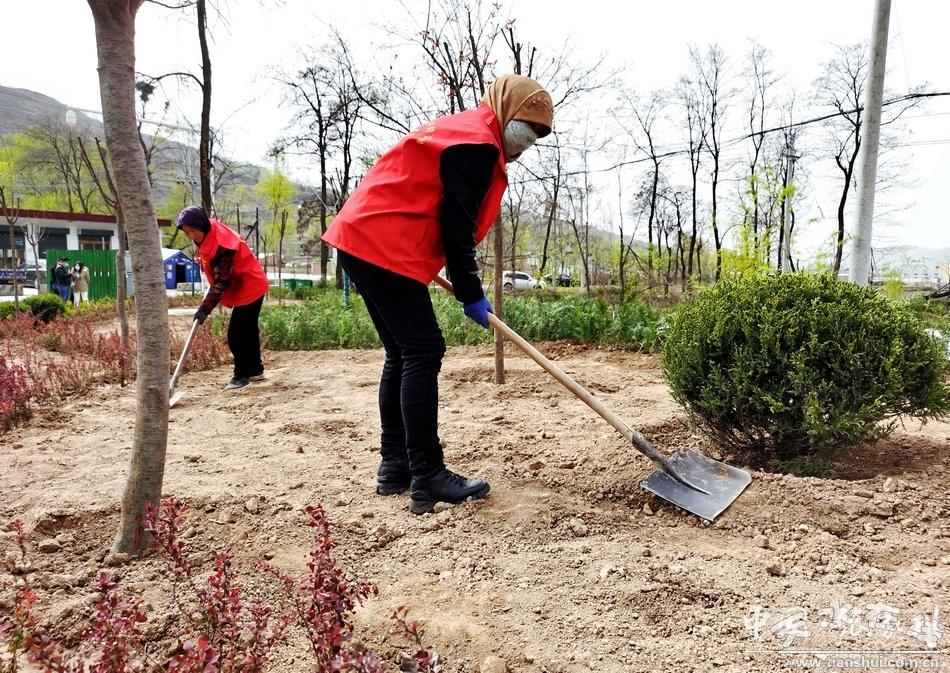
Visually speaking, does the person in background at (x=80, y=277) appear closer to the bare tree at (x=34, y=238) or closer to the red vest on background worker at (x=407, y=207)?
the bare tree at (x=34, y=238)

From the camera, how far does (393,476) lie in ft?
9.03

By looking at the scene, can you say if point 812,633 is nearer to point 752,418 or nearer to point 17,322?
point 752,418

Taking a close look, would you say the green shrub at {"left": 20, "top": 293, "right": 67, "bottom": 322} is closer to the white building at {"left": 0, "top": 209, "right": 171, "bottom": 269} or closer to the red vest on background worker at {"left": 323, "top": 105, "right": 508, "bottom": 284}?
the red vest on background worker at {"left": 323, "top": 105, "right": 508, "bottom": 284}

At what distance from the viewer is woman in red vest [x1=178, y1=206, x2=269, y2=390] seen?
16.8 feet

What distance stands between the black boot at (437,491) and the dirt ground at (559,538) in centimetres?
7

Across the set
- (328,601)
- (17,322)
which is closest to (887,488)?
(328,601)

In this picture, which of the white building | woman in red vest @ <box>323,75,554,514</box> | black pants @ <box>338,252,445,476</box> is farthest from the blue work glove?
the white building

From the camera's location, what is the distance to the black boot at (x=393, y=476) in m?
2.72

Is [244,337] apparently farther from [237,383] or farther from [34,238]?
[34,238]

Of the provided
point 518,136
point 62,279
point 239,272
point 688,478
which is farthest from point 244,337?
point 62,279

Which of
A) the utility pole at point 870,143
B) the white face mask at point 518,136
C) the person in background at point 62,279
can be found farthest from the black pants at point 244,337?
the person in background at point 62,279

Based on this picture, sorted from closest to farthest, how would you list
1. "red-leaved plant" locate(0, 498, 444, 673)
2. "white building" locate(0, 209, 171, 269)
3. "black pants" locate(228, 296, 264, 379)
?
"red-leaved plant" locate(0, 498, 444, 673) < "black pants" locate(228, 296, 264, 379) < "white building" locate(0, 209, 171, 269)

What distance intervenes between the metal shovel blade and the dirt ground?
5 cm

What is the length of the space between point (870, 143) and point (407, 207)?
5.17 metres
